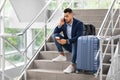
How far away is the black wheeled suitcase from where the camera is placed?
4285 millimetres

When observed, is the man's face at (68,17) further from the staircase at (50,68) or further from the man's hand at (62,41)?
the staircase at (50,68)

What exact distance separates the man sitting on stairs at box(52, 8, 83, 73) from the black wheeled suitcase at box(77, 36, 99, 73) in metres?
0.11

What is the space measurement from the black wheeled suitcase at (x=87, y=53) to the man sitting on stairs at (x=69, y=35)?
112 mm

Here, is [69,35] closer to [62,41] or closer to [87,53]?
[62,41]

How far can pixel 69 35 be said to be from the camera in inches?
183

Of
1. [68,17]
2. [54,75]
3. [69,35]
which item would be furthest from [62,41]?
[54,75]

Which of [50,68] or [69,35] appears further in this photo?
[50,68]

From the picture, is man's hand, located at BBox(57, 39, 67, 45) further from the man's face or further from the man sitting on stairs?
the man's face

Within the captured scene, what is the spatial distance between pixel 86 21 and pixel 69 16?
4.70 ft

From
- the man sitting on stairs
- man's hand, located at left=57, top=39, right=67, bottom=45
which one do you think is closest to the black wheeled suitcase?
the man sitting on stairs

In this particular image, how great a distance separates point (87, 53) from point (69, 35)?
0.52 m

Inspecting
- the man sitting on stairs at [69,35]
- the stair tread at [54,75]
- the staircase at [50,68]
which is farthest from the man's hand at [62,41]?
the stair tread at [54,75]

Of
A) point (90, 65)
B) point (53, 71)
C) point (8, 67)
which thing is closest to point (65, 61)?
point (53, 71)

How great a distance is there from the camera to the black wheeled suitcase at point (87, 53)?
4.29 m
